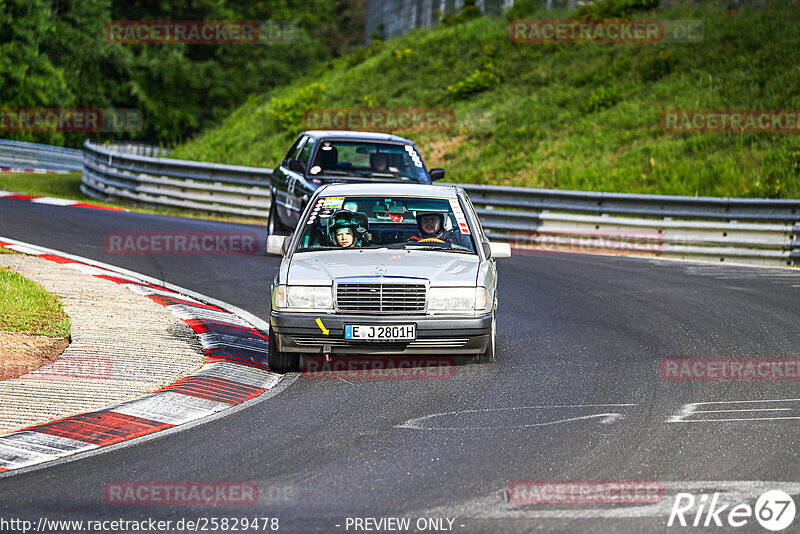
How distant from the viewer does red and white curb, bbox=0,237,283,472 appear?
656 cm

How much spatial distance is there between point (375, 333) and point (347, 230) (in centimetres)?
133

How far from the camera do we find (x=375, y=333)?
28.1 ft

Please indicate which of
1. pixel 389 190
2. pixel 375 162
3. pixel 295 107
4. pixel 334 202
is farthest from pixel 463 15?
pixel 334 202

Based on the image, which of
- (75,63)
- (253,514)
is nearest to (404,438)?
(253,514)

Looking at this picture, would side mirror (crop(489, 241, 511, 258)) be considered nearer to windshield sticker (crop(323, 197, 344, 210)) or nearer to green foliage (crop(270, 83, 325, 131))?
windshield sticker (crop(323, 197, 344, 210))

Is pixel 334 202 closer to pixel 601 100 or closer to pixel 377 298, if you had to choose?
pixel 377 298

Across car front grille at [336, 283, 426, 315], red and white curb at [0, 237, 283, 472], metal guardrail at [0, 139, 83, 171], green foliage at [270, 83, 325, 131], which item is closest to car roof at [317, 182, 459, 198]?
car front grille at [336, 283, 426, 315]

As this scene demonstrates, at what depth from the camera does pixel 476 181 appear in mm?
28203

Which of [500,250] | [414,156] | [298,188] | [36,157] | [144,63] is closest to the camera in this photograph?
[500,250]

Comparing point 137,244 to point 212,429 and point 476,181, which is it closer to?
point 212,429

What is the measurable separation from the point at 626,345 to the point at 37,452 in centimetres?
583

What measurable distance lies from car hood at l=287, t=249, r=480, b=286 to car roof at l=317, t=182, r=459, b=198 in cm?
83

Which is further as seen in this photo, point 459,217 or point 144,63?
point 144,63

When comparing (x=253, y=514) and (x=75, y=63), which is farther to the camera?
(x=75, y=63)
